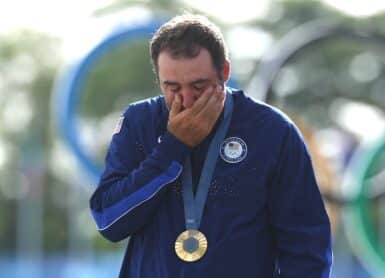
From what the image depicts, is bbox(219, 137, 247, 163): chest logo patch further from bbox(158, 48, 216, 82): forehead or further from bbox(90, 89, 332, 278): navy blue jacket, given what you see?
bbox(158, 48, 216, 82): forehead

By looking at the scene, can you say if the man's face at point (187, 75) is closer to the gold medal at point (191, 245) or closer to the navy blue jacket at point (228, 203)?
the navy blue jacket at point (228, 203)

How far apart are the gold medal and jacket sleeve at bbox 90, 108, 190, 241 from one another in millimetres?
155

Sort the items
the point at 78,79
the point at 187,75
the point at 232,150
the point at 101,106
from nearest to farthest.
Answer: the point at 187,75
the point at 232,150
the point at 78,79
the point at 101,106

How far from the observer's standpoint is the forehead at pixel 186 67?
4895 millimetres

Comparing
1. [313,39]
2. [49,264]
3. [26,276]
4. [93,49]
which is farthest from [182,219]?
[49,264]

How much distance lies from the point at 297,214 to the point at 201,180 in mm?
391

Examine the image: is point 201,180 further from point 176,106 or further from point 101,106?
point 101,106

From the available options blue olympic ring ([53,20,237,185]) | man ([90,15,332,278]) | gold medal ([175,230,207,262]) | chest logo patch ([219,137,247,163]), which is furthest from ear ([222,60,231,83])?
blue olympic ring ([53,20,237,185])

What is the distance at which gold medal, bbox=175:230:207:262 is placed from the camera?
16.1 ft

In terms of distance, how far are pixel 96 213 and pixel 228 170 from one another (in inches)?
20.6

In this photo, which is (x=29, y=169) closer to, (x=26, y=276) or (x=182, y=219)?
(x=26, y=276)

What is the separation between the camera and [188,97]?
4.91 metres

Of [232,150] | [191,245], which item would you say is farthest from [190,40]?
[191,245]

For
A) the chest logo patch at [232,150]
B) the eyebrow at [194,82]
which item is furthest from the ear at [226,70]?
the chest logo patch at [232,150]
